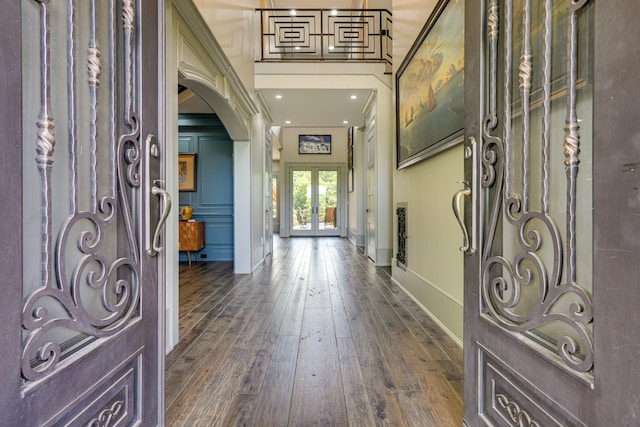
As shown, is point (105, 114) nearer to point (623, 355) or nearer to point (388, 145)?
point (623, 355)

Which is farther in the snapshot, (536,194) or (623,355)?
(536,194)

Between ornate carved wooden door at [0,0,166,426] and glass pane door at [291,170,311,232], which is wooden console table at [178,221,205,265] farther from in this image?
glass pane door at [291,170,311,232]

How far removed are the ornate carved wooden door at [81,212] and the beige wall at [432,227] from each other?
1824mm

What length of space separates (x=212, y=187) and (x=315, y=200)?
538cm

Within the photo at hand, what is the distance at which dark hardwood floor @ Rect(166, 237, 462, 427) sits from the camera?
1.44 meters

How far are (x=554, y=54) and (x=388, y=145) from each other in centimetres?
420

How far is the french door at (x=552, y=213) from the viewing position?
61 centimetres

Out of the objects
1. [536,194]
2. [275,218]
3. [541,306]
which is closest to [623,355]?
[541,306]

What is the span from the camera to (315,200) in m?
10.7

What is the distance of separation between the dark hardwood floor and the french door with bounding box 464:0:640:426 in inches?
18.0

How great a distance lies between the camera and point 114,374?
0.90 meters

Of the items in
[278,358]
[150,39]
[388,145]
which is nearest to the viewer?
[150,39]

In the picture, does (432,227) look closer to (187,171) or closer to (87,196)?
(87,196)

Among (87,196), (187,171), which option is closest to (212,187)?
(187,171)
